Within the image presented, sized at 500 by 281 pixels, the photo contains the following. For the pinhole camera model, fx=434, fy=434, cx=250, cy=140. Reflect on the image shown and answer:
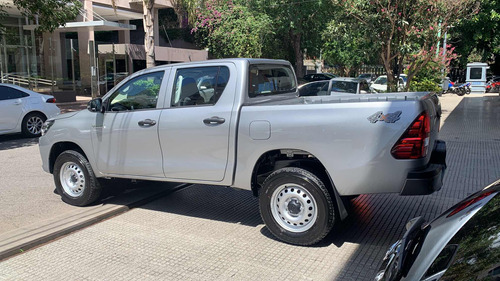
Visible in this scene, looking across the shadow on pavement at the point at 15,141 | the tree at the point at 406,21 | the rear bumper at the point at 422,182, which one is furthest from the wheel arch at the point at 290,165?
the tree at the point at 406,21

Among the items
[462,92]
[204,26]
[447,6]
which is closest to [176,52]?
[204,26]

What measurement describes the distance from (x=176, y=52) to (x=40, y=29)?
14802 mm


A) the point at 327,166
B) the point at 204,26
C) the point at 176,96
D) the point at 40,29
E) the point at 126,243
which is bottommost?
the point at 126,243

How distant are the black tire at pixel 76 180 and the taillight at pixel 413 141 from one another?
13.4 ft

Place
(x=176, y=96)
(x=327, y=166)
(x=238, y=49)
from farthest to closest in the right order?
(x=238, y=49) < (x=176, y=96) < (x=327, y=166)

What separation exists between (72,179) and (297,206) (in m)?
3.49

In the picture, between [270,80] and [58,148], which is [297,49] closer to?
[270,80]

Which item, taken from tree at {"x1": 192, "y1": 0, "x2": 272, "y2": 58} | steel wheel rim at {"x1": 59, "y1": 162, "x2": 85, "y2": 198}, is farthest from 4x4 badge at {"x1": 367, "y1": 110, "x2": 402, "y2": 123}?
tree at {"x1": 192, "y1": 0, "x2": 272, "y2": 58}

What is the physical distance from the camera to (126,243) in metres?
4.99

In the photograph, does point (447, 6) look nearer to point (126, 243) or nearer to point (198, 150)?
point (198, 150)

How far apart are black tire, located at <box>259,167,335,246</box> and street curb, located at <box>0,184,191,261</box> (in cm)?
236

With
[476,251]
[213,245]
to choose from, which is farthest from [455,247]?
[213,245]

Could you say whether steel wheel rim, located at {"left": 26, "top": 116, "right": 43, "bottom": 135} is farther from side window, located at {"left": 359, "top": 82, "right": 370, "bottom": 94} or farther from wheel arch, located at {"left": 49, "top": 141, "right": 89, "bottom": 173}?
side window, located at {"left": 359, "top": 82, "right": 370, "bottom": 94}

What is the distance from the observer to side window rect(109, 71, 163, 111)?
572cm
